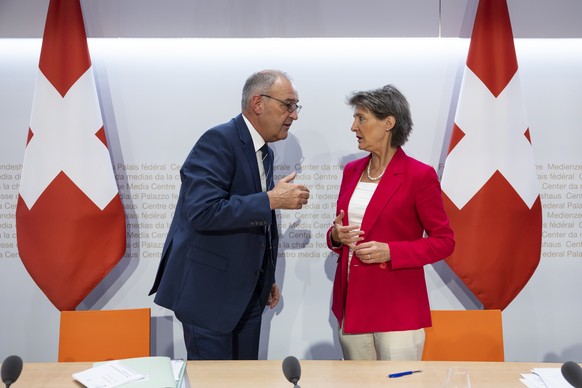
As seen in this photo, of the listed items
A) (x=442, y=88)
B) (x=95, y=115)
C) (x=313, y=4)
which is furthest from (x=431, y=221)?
(x=95, y=115)

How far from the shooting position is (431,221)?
256 cm

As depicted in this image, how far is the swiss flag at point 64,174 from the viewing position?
140 inches

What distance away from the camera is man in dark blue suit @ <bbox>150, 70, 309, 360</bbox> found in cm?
253

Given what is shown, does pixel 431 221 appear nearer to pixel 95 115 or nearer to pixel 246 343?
pixel 246 343

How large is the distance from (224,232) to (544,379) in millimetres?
1432

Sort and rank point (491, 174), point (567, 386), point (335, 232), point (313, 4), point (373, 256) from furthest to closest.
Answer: point (313, 4), point (491, 174), point (335, 232), point (373, 256), point (567, 386)

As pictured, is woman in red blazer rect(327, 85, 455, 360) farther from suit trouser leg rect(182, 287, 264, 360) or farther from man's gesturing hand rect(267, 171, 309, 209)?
suit trouser leg rect(182, 287, 264, 360)

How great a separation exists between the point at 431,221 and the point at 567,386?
0.89 m

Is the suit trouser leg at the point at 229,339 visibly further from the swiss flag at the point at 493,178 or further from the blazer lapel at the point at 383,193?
the swiss flag at the point at 493,178

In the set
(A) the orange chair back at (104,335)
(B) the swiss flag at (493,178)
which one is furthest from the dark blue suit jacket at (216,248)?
(B) the swiss flag at (493,178)

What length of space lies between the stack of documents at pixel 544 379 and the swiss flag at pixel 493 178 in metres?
1.55

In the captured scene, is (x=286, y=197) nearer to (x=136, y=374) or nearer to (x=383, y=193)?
Answer: (x=383, y=193)

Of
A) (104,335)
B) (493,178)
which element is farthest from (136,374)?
(493,178)

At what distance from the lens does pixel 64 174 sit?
3557 mm
